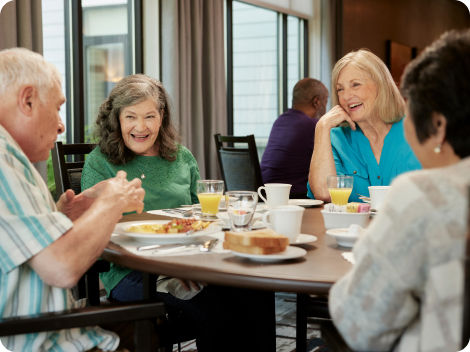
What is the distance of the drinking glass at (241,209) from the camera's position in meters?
1.42

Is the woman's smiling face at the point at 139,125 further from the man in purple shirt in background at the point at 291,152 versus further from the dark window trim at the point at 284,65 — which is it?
the dark window trim at the point at 284,65

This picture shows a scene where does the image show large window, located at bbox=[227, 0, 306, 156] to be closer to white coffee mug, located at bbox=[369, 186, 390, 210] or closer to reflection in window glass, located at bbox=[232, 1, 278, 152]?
reflection in window glass, located at bbox=[232, 1, 278, 152]

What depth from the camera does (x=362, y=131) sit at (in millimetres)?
2387

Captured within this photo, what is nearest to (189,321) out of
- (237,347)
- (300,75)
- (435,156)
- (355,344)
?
(237,347)

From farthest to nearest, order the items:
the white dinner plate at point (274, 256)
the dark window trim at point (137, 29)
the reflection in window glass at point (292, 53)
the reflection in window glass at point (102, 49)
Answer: the reflection in window glass at point (292, 53) < the dark window trim at point (137, 29) < the reflection in window glass at point (102, 49) < the white dinner plate at point (274, 256)

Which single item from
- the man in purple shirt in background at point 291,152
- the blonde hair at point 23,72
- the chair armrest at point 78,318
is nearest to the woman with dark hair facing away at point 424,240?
the chair armrest at point 78,318

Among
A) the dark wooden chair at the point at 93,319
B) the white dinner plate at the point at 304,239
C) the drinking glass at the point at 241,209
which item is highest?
the drinking glass at the point at 241,209

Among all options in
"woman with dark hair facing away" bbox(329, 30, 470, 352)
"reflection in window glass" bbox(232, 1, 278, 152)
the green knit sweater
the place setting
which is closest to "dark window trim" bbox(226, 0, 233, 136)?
"reflection in window glass" bbox(232, 1, 278, 152)

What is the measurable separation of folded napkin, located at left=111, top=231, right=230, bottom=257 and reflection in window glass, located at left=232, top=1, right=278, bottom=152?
13.3 ft

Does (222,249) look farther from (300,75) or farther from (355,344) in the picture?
(300,75)

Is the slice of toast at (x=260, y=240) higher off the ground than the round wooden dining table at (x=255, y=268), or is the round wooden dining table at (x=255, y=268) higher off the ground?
the slice of toast at (x=260, y=240)

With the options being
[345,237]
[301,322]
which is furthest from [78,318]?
[301,322]

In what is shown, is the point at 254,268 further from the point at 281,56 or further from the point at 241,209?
the point at 281,56

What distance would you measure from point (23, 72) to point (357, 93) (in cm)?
153
